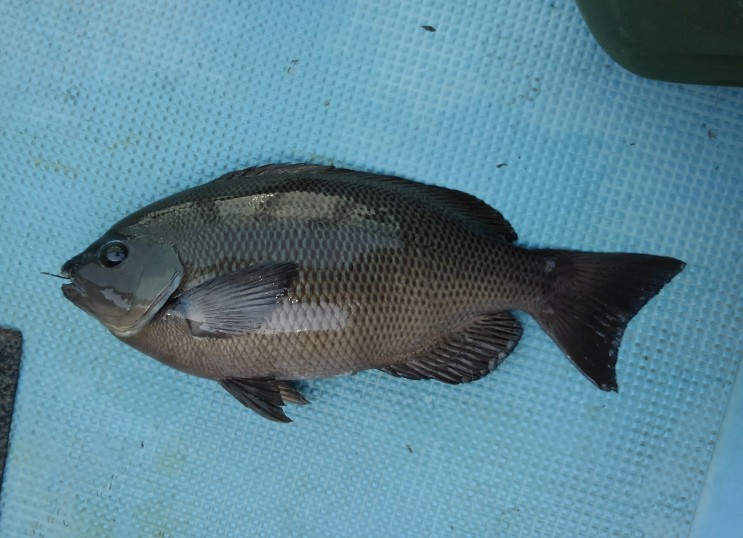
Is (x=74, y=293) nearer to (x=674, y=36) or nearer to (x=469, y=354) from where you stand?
(x=469, y=354)

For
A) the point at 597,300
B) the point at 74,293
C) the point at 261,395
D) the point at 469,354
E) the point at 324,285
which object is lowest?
the point at 261,395

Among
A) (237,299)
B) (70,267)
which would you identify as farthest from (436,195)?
(70,267)

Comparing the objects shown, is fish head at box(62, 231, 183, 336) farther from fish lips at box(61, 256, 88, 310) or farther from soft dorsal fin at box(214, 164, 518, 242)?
soft dorsal fin at box(214, 164, 518, 242)

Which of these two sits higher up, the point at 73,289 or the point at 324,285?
the point at 324,285

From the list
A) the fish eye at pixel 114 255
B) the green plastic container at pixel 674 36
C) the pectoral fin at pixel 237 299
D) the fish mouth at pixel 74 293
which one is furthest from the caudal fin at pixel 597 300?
the fish mouth at pixel 74 293

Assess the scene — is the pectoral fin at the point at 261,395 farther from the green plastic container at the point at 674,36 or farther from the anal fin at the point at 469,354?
the green plastic container at the point at 674,36

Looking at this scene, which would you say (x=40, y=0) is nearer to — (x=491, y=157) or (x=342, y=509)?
(x=491, y=157)
